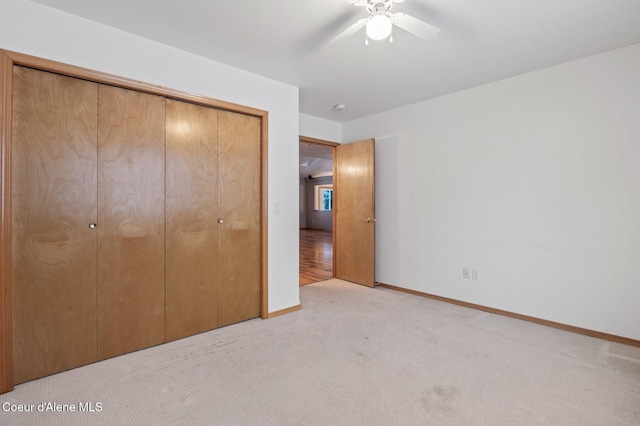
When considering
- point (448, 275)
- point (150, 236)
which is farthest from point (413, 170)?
point (150, 236)

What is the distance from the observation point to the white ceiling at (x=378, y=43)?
196 cm

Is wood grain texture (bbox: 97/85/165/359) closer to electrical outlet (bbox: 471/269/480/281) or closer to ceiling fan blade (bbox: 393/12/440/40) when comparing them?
ceiling fan blade (bbox: 393/12/440/40)

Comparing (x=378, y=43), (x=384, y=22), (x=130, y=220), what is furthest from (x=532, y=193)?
Answer: (x=130, y=220)

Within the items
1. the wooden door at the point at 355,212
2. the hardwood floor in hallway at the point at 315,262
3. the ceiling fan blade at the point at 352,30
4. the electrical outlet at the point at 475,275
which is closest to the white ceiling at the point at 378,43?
the ceiling fan blade at the point at 352,30

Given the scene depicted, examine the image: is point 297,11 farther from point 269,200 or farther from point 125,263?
point 125,263

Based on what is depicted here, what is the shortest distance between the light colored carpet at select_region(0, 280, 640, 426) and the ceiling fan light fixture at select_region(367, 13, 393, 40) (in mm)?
2077

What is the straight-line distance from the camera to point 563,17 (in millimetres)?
2061

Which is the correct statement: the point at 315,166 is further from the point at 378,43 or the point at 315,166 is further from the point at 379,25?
the point at 379,25

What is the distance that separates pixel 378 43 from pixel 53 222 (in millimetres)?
2623

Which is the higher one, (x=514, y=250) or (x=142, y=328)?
(x=514, y=250)

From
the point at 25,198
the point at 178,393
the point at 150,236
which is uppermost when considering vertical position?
the point at 25,198

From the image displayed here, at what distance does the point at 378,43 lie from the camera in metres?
2.39

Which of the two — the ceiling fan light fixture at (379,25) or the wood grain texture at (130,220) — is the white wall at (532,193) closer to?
the ceiling fan light fixture at (379,25)

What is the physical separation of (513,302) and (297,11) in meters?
3.24
